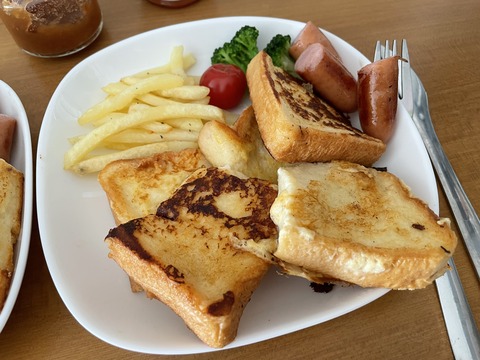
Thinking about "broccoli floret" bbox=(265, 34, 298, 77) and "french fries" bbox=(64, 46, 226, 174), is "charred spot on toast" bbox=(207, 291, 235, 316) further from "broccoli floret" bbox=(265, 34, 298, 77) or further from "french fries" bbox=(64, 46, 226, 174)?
"broccoli floret" bbox=(265, 34, 298, 77)

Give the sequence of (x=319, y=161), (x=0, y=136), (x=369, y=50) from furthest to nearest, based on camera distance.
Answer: (x=369, y=50) < (x=0, y=136) < (x=319, y=161)

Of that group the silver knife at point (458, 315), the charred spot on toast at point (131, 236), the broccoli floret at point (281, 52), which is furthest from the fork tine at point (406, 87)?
the charred spot on toast at point (131, 236)

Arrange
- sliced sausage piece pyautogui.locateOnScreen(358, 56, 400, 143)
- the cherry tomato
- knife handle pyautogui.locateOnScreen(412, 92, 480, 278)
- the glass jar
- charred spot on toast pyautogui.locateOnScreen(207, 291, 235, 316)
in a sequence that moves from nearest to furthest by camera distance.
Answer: charred spot on toast pyautogui.locateOnScreen(207, 291, 235, 316) → knife handle pyautogui.locateOnScreen(412, 92, 480, 278) → sliced sausage piece pyautogui.locateOnScreen(358, 56, 400, 143) → the cherry tomato → the glass jar

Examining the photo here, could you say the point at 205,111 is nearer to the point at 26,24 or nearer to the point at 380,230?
the point at 380,230

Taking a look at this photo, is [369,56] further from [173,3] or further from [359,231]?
Result: [359,231]

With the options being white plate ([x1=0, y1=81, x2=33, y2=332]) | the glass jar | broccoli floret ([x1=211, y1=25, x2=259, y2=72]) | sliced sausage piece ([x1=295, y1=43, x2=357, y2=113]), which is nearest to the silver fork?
sliced sausage piece ([x1=295, y1=43, x2=357, y2=113])

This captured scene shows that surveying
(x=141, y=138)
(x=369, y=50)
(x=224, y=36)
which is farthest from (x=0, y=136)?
(x=369, y=50)

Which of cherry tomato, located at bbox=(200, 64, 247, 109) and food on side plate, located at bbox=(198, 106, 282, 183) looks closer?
food on side plate, located at bbox=(198, 106, 282, 183)
